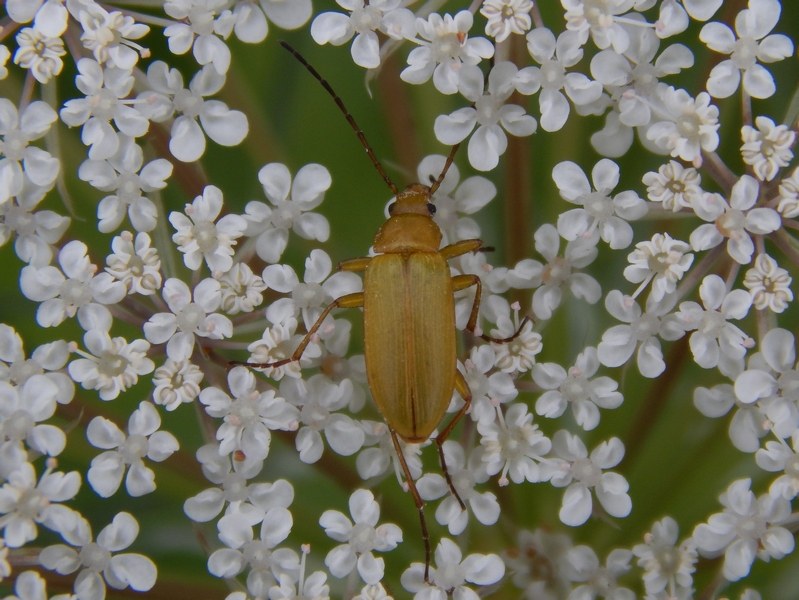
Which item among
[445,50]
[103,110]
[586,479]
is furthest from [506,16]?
[586,479]

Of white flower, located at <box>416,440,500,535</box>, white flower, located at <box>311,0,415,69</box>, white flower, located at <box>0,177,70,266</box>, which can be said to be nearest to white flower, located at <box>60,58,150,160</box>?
white flower, located at <box>0,177,70,266</box>

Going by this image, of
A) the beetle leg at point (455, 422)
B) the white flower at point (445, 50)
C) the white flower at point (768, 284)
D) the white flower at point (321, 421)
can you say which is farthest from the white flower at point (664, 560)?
the white flower at point (445, 50)

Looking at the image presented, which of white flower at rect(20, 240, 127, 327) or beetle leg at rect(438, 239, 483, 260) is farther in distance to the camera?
beetle leg at rect(438, 239, 483, 260)

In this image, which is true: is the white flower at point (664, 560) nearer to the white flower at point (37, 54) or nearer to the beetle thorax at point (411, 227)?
the beetle thorax at point (411, 227)

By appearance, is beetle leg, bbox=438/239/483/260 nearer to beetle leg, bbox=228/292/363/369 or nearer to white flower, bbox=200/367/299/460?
beetle leg, bbox=228/292/363/369

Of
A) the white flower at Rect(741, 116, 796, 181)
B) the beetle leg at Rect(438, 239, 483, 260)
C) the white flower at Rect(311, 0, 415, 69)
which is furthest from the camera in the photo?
the beetle leg at Rect(438, 239, 483, 260)

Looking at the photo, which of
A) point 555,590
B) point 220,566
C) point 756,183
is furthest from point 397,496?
point 756,183
